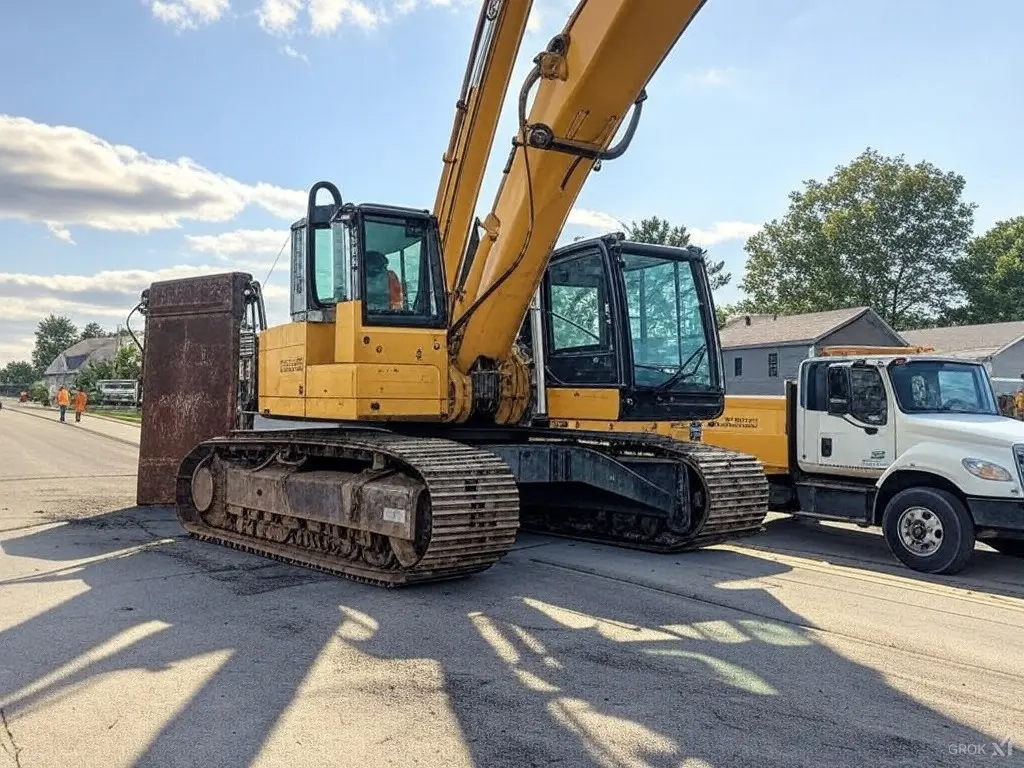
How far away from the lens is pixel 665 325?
29.4 ft

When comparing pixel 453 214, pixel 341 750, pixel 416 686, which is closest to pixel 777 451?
pixel 453 214

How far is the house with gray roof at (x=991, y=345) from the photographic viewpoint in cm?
3884

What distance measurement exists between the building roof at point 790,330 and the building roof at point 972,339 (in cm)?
334

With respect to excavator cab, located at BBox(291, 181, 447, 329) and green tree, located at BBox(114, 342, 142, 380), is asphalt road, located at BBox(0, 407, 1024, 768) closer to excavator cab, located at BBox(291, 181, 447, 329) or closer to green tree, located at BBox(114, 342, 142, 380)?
excavator cab, located at BBox(291, 181, 447, 329)

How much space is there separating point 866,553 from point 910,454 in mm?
1344

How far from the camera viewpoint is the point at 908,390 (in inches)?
375

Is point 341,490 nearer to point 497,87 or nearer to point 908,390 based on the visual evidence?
point 497,87

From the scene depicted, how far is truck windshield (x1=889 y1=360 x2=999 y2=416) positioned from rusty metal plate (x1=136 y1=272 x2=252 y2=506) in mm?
7972

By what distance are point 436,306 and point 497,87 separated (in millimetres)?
2328

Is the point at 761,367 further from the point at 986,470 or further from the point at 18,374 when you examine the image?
the point at 18,374

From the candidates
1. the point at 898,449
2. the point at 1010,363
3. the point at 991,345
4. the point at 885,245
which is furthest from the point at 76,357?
the point at 898,449

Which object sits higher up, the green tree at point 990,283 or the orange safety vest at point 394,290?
the green tree at point 990,283

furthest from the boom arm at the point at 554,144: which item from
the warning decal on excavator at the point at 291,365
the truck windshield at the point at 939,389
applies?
the truck windshield at the point at 939,389

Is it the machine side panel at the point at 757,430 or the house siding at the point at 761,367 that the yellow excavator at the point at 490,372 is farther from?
the house siding at the point at 761,367
